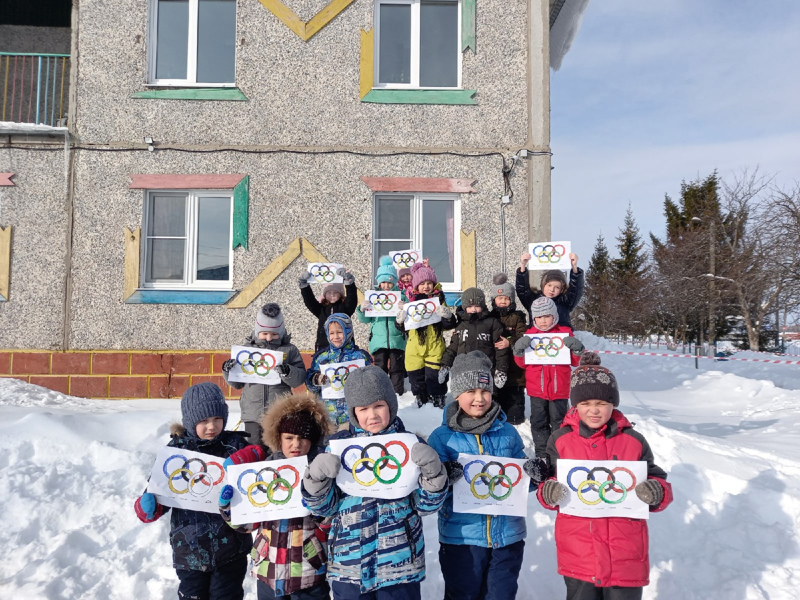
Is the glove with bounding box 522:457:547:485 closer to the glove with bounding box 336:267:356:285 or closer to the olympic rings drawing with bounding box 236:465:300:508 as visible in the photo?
Answer: the olympic rings drawing with bounding box 236:465:300:508

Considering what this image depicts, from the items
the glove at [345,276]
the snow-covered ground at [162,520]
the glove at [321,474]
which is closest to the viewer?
the glove at [321,474]

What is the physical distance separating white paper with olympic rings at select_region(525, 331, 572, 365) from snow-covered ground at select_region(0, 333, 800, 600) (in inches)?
45.0

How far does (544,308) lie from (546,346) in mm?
328

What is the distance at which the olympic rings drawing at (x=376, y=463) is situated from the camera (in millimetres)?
2645

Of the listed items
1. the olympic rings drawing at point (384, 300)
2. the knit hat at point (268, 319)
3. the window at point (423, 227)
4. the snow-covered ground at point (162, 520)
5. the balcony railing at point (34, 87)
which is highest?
the balcony railing at point (34, 87)

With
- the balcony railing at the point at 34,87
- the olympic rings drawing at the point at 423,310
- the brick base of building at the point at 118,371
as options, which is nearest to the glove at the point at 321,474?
the olympic rings drawing at the point at 423,310

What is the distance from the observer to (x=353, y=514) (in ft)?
8.66

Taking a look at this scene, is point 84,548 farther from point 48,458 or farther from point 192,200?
point 192,200

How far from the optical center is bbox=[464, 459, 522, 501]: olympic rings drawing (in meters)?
2.89

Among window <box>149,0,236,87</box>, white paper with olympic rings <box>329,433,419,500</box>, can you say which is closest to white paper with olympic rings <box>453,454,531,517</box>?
white paper with olympic rings <box>329,433,419,500</box>

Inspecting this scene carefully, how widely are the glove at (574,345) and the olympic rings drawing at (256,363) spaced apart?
2429mm

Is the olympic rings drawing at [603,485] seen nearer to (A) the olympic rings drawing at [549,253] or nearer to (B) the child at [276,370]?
(B) the child at [276,370]

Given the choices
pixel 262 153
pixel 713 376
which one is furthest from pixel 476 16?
pixel 713 376

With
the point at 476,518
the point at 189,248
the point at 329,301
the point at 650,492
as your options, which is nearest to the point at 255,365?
the point at 329,301
